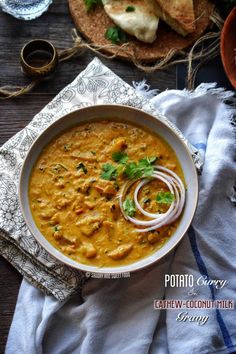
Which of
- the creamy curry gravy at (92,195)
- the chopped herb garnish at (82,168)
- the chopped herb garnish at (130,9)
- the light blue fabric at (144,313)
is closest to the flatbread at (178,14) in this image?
the chopped herb garnish at (130,9)

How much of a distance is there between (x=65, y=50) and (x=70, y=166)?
0.96m

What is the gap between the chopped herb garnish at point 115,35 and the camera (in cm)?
389

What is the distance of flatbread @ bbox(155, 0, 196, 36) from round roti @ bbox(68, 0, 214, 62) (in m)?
0.06

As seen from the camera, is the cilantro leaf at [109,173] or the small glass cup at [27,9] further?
the small glass cup at [27,9]

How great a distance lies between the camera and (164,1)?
382 cm

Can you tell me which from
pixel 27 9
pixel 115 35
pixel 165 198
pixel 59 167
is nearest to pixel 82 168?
pixel 59 167

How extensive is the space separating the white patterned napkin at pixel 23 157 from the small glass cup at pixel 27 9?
625 millimetres

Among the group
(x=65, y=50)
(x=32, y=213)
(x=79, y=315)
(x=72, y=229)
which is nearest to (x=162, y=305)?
(x=79, y=315)

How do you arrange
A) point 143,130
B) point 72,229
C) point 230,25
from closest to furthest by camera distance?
point 72,229 < point 143,130 < point 230,25

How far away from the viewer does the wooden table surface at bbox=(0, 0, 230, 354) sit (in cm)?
370

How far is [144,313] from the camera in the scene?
320cm

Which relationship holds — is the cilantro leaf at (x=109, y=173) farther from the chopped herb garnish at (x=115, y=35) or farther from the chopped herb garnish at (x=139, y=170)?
the chopped herb garnish at (x=115, y=35)

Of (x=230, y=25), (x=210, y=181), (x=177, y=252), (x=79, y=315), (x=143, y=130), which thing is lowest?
(x=79, y=315)

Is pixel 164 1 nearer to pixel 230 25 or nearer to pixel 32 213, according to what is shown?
pixel 230 25
